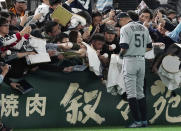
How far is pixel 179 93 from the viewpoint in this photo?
9656 millimetres

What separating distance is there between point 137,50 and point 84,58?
91cm

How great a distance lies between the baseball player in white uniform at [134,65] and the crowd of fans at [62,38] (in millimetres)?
425

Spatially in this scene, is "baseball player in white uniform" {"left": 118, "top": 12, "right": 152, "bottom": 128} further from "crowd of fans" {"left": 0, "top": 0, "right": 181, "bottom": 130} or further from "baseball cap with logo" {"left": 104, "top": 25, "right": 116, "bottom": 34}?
"baseball cap with logo" {"left": 104, "top": 25, "right": 116, "bottom": 34}

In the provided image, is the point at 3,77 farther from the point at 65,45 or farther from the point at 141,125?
the point at 141,125

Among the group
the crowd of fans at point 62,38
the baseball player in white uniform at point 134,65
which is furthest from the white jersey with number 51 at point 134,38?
the crowd of fans at point 62,38

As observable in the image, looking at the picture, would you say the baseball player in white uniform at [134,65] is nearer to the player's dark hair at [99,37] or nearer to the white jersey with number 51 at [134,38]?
the white jersey with number 51 at [134,38]

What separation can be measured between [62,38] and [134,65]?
129cm

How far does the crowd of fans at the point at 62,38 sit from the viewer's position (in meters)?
8.38

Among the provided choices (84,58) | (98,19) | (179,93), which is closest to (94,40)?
(84,58)

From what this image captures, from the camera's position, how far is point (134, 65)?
29.4 ft

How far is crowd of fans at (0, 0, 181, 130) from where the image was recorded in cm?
838

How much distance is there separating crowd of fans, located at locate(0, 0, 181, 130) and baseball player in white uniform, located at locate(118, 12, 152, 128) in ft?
1.39

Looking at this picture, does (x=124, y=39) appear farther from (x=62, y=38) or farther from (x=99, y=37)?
(x=62, y=38)

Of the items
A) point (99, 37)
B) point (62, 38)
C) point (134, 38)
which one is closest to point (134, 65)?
point (134, 38)
